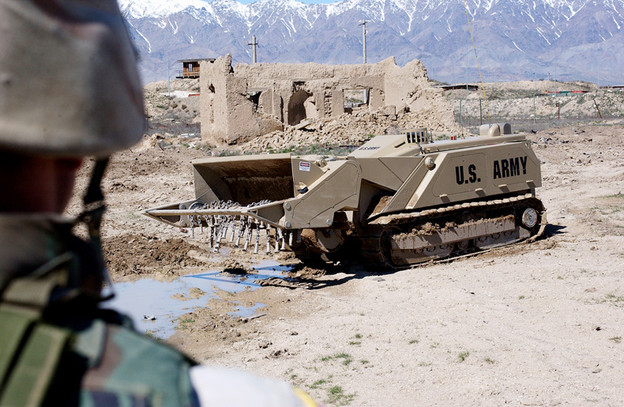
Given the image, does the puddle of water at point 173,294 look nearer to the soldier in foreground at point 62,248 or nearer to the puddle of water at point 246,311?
the puddle of water at point 246,311

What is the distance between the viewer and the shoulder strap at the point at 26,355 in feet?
2.46

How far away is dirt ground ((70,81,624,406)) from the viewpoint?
5617 millimetres

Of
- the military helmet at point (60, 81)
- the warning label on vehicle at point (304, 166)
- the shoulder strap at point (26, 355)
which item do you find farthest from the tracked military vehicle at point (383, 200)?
the shoulder strap at point (26, 355)

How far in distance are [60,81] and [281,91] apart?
79.3ft

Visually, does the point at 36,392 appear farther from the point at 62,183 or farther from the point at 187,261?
the point at 187,261

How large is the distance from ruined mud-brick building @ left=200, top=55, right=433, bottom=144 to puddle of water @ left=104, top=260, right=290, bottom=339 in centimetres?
1286

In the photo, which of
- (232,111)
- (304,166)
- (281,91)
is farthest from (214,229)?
(281,91)

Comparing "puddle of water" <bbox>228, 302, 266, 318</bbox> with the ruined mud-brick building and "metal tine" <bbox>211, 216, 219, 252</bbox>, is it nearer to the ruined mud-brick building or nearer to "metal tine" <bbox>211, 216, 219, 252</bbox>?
"metal tine" <bbox>211, 216, 219, 252</bbox>

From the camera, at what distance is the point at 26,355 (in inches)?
30.2

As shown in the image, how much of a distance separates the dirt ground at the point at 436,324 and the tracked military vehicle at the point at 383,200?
39cm

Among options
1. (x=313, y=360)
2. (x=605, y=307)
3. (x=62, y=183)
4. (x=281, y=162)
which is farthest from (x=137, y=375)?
(x=281, y=162)

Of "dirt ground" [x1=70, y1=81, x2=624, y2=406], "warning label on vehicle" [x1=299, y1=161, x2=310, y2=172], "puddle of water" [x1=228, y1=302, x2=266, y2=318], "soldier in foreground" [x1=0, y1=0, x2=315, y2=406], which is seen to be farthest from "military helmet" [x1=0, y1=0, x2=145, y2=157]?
"warning label on vehicle" [x1=299, y1=161, x2=310, y2=172]

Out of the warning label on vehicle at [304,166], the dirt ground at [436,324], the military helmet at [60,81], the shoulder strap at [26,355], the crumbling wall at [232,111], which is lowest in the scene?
the dirt ground at [436,324]

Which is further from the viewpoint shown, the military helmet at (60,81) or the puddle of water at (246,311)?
the puddle of water at (246,311)
